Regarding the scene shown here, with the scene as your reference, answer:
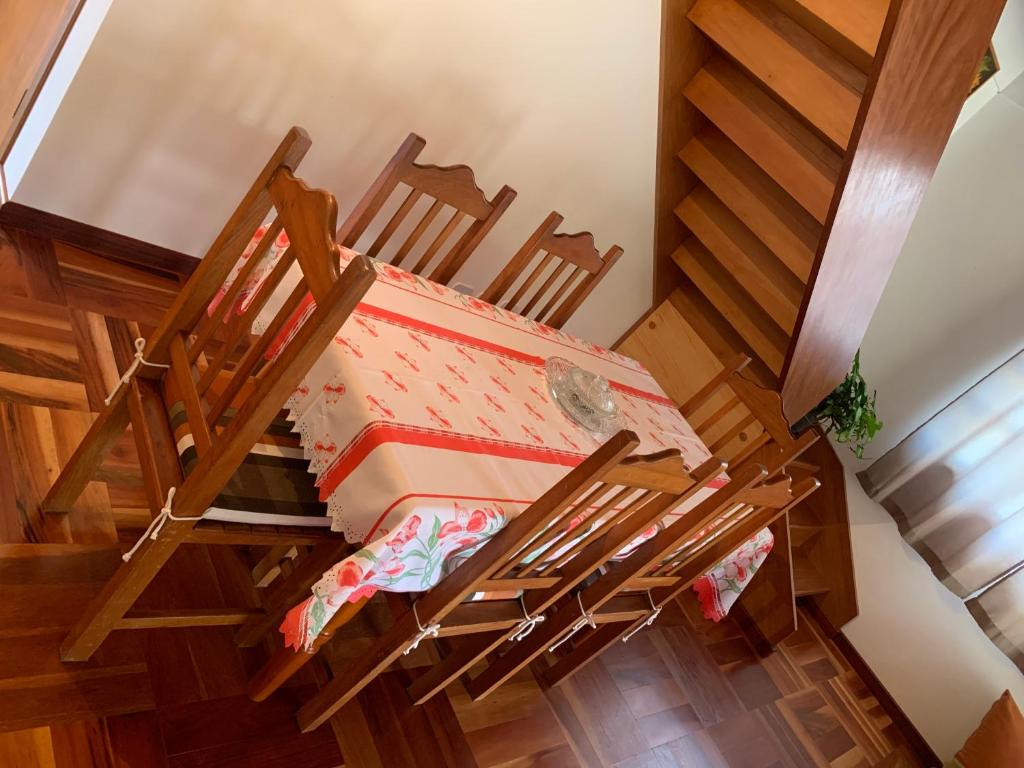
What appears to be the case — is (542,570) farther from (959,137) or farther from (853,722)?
(959,137)

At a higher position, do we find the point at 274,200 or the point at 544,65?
the point at 544,65

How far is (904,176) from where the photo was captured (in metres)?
2.14

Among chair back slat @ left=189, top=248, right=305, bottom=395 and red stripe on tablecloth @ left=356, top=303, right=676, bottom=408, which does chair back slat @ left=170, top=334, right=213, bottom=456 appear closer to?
chair back slat @ left=189, top=248, right=305, bottom=395

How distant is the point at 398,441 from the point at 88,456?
651 mm

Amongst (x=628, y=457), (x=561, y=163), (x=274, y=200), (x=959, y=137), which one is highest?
(x=561, y=163)

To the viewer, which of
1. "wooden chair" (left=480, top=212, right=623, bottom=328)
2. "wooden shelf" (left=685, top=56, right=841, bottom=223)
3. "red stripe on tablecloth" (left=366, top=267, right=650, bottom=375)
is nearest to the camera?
"red stripe on tablecloth" (left=366, top=267, right=650, bottom=375)

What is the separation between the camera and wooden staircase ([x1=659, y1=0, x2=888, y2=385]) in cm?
225

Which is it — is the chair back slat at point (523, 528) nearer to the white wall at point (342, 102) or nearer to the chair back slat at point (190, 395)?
the chair back slat at point (190, 395)

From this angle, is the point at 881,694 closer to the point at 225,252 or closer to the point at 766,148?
the point at 766,148

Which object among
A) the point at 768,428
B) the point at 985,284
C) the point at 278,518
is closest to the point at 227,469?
the point at 278,518

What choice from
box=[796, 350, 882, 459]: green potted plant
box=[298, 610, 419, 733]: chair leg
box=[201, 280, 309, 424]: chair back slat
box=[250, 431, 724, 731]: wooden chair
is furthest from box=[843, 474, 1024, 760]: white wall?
box=[201, 280, 309, 424]: chair back slat

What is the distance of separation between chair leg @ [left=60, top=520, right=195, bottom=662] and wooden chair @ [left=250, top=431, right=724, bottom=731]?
304 millimetres

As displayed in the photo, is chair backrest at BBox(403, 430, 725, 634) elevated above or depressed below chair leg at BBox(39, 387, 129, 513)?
below

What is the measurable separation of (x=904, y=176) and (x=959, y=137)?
137cm
